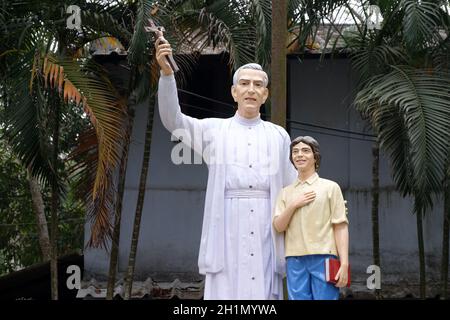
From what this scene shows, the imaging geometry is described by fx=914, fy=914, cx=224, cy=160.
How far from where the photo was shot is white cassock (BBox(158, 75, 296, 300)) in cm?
571

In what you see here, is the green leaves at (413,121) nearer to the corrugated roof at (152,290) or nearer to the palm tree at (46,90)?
the palm tree at (46,90)

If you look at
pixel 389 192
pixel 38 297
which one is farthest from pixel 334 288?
pixel 38 297

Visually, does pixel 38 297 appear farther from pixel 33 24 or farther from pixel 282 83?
pixel 282 83

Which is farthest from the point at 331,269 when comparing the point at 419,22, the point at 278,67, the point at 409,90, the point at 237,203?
the point at 419,22

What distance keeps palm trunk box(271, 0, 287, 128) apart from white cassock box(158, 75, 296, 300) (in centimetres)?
135

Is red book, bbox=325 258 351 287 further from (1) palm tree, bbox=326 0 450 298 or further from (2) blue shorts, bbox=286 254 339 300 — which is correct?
(1) palm tree, bbox=326 0 450 298

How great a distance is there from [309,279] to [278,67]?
2.36m

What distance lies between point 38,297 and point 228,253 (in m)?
7.85

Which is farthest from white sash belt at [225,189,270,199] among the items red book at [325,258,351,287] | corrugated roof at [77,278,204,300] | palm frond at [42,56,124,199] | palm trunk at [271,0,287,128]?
corrugated roof at [77,278,204,300]

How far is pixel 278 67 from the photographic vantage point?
24.4 feet

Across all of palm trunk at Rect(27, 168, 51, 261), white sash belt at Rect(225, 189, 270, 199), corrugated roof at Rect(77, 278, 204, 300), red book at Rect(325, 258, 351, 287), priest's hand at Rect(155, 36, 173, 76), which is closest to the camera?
red book at Rect(325, 258, 351, 287)

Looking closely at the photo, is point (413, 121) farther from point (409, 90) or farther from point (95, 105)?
point (95, 105)

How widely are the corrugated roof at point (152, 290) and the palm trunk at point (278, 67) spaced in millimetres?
4635

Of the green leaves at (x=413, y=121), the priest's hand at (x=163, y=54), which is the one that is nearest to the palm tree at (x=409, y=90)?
the green leaves at (x=413, y=121)
